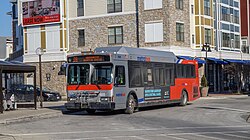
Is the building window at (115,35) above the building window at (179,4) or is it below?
below

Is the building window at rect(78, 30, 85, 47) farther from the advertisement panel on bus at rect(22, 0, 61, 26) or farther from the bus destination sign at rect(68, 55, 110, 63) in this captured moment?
the bus destination sign at rect(68, 55, 110, 63)

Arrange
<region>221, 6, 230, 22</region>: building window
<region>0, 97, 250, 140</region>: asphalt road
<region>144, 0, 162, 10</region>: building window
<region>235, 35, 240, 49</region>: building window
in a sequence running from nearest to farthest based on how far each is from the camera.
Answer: <region>0, 97, 250, 140</region>: asphalt road < <region>144, 0, 162, 10</region>: building window < <region>221, 6, 230, 22</region>: building window < <region>235, 35, 240, 49</region>: building window

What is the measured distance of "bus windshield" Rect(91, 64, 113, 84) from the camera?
2206 centimetres

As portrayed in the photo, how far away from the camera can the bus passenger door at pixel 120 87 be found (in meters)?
22.2

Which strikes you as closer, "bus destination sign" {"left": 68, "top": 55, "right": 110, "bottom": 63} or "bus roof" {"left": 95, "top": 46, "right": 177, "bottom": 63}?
"bus destination sign" {"left": 68, "top": 55, "right": 110, "bottom": 63}

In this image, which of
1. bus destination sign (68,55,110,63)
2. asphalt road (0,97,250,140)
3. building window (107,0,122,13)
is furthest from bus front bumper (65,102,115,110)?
building window (107,0,122,13)

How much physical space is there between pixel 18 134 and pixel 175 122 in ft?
22.3

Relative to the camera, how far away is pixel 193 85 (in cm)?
3100

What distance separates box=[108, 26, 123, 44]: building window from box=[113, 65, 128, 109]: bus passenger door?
77.8ft

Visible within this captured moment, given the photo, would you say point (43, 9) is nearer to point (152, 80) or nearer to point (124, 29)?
point (124, 29)

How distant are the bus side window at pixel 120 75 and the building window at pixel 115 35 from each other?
23.7m

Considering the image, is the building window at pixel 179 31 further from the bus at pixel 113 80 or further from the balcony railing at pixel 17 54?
the balcony railing at pixel 17 54

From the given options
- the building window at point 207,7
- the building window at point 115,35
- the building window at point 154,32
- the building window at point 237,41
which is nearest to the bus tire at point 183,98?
the building window at point 154,32

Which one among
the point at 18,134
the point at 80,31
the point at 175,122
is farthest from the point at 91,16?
the point at 18,134
